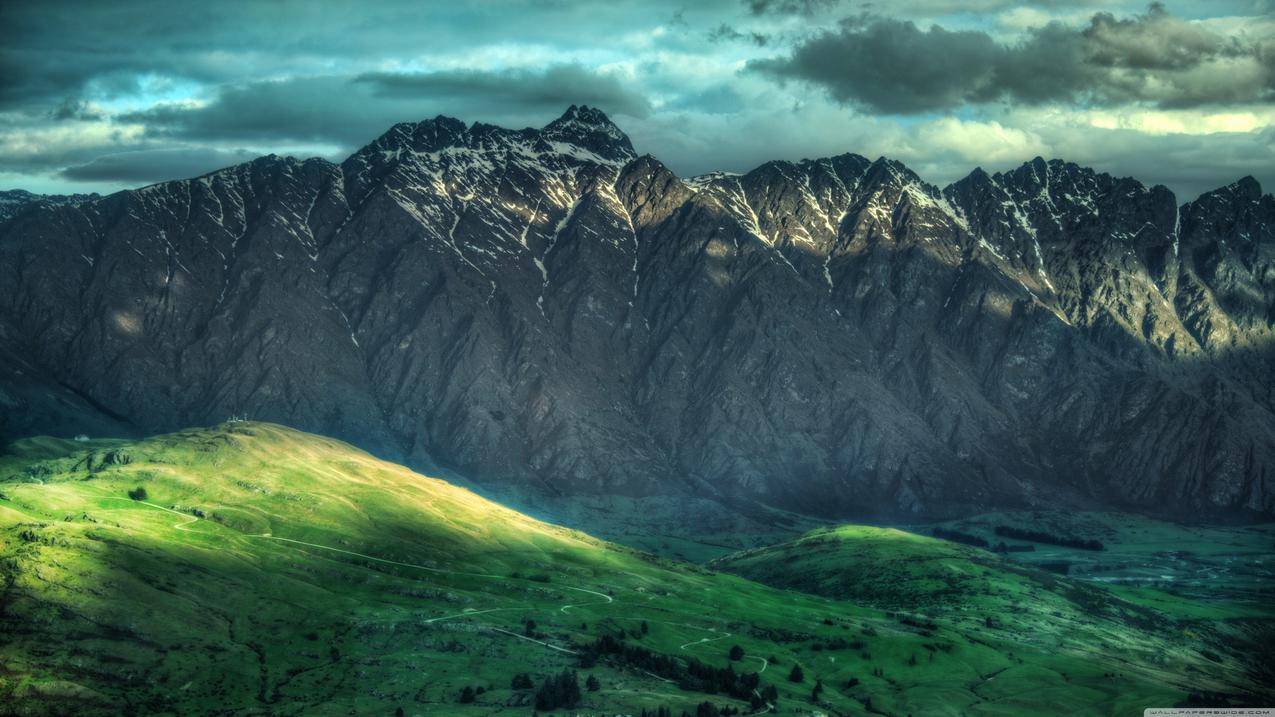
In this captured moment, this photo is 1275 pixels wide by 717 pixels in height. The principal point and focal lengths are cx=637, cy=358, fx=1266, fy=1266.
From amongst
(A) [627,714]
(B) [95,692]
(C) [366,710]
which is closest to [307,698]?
(C) [366,710]

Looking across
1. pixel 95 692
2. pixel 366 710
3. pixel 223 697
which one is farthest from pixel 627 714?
pixel 95 692

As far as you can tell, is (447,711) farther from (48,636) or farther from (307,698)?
(48,636)

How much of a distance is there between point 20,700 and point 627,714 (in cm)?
8775

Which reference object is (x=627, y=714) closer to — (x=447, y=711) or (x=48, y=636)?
(x=447, y=711)

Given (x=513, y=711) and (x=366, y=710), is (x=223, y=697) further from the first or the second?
(x=513, y=711)

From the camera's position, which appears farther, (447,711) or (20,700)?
(447,711)

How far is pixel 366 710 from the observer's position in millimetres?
192750

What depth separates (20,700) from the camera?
176m

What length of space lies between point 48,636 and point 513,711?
73.7 meters

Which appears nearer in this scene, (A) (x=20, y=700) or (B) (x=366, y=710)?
(A) (x=20, y=700)

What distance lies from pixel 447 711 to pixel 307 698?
72.7 feet

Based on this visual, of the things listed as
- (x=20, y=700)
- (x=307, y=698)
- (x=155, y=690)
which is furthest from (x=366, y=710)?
(x=20, y=700)

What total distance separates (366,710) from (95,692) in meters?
39.0

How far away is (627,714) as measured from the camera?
653ft
